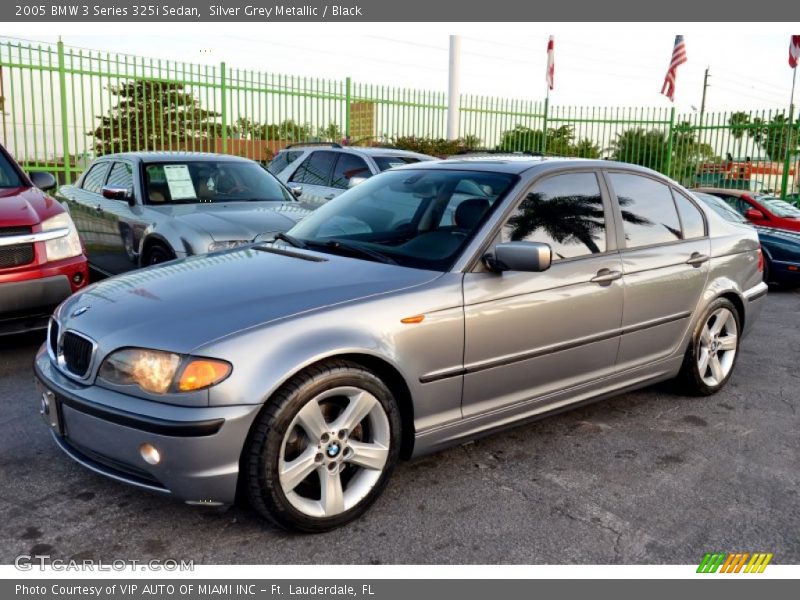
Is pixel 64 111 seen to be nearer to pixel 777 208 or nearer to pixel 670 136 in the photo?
pixel 777 208

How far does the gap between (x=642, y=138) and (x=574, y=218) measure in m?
17.5

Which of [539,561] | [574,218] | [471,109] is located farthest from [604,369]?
[471,109]

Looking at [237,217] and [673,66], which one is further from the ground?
[673,66]

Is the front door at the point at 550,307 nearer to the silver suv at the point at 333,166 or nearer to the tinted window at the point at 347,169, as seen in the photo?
the silver suv at the point at 333,166

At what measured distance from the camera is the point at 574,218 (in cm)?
414

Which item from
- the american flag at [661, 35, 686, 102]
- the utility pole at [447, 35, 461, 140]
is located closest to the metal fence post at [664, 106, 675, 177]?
the american flag at [661, 35, 686, 102]

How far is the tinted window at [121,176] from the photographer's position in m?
7.55

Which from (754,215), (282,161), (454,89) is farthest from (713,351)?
(454,89)

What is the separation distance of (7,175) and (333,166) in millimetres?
4587

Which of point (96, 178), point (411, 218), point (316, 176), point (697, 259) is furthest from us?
point (316, 176)

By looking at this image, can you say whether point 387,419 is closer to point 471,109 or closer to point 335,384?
point 335,384

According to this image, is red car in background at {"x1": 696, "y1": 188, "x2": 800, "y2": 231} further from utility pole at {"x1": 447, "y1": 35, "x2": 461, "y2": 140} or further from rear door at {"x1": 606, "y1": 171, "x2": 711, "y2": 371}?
utility pole at {"x1": 447, "y1": 35, "x2": 461, "y2": 140}

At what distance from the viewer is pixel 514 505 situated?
340cm

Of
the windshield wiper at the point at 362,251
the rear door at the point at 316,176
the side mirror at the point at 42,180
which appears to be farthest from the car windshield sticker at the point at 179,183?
the windshield wiper at the point at 362,251
